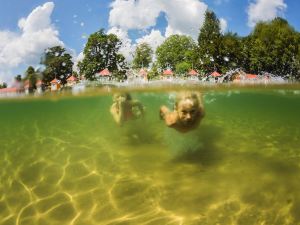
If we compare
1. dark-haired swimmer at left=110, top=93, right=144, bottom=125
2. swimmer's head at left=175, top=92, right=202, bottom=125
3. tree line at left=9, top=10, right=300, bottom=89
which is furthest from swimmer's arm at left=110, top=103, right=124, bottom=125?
tree line at left=9, top=10, right=300, bottom=89

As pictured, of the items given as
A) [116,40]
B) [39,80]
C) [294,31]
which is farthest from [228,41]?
[39,80]

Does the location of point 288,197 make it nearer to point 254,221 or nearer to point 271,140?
point 254,221

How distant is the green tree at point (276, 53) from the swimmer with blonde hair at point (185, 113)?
49.5 metres

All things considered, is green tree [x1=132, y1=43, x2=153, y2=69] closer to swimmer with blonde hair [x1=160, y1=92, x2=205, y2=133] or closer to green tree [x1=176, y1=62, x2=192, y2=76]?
green tree [x1=176, y1=62, x2=192, y2=76]

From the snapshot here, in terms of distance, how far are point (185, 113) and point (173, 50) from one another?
2886 inches

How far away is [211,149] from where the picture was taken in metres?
10.7

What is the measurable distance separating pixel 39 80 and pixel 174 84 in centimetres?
1028

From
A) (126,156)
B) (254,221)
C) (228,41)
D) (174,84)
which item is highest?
(228,41)

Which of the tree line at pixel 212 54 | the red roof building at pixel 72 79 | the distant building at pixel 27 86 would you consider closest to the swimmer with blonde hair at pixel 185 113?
the distant building at pixel 27 86

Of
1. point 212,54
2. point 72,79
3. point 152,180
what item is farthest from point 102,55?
point 152,180

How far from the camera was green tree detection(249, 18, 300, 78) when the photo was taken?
5366 centimetres

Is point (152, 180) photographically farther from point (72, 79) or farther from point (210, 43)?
point (72, 79)

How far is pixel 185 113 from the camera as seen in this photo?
8.34 metres

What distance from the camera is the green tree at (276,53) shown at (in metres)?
53.7
